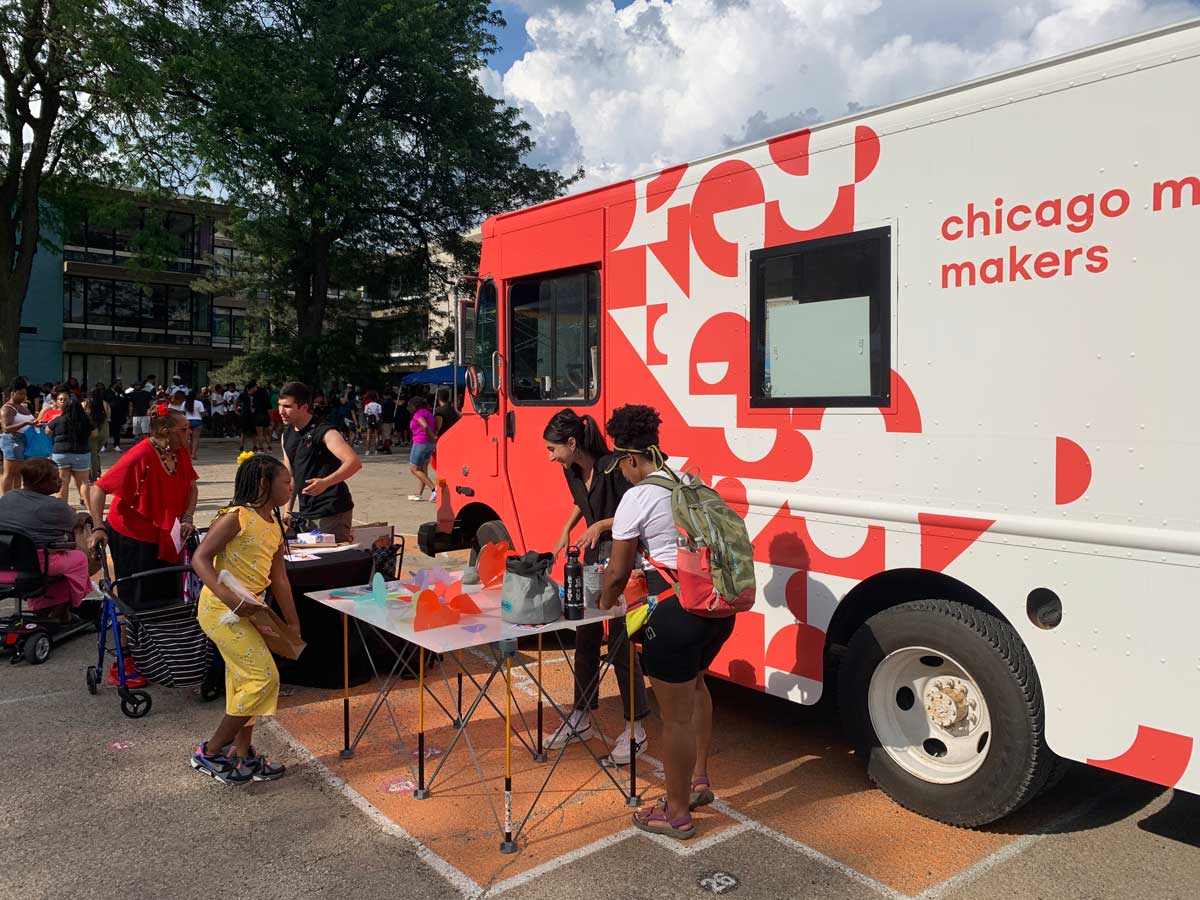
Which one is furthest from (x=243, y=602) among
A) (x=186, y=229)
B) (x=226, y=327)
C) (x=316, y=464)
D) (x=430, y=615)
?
(x=186, y=229)

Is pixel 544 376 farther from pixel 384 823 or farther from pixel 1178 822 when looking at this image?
pixel 1178 822

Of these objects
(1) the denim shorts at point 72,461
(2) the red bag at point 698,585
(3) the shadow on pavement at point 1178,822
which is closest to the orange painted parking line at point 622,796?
(3) the shadow on pavement at point 1178,822

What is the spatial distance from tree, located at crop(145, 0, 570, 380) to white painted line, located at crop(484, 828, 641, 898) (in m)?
21.3

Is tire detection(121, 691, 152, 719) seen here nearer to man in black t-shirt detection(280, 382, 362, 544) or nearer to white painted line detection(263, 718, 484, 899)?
white painted line detection(263, 718, 484, 899)

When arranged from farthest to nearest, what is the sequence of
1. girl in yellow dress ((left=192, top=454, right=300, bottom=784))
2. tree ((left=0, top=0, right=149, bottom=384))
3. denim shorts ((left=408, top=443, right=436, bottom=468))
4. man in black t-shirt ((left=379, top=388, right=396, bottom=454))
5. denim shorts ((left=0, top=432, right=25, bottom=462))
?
man in black t-shirt ((left=379, top=388, right=396, bottom=454))
tree ((left=0, top=0, right=149, bottom=384))
denim shorts ((left=408, top=443, right=436, bottom=468))
denim shorts ((left=0, top=432, right=25, bottom=462))
girl in yellow dress ((left=192, top=454, right=300, bottom=784))

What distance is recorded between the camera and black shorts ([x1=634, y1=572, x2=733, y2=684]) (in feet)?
11.3

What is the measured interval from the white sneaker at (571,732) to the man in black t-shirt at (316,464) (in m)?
2.16

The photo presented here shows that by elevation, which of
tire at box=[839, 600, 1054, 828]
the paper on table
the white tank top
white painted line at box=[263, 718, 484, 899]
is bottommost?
white painted line at box=[263, 718, 484, 899]

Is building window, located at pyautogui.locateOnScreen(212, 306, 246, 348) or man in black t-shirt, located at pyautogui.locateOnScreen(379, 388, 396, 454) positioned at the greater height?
building window, located at pyautogui.locateOnScreen(212, 306, 246, 348)

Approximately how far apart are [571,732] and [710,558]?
1611mm

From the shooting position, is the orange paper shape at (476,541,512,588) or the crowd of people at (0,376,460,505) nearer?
the orange paper shape at (476,541,512,588)

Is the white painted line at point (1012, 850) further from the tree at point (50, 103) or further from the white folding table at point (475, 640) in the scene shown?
the tree at point (50, 103)

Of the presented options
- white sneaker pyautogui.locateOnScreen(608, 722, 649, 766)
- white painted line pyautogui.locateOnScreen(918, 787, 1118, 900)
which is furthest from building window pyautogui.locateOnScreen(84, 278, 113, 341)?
white painted line pyautogui.locateOnScreen(918, 787, 1118, 900)

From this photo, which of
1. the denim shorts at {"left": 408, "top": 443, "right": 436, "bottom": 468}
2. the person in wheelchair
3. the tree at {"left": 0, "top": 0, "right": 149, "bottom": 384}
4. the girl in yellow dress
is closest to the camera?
the girl in yellow dress
